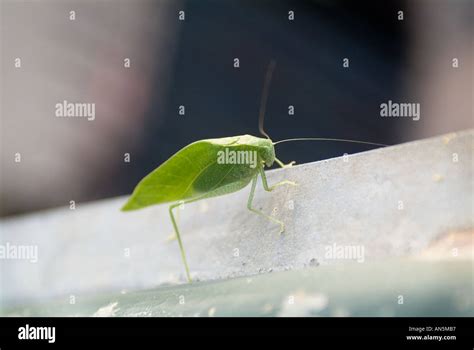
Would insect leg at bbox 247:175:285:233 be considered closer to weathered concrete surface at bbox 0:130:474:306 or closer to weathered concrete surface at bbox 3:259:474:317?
weathered concrete surface at bbox 0:130:474:306

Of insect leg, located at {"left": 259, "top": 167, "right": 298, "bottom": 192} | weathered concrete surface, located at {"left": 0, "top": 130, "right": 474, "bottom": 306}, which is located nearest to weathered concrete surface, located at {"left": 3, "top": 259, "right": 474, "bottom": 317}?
weathered concrete surface, located at {"left": 0, "top": 130, "right": 474, "bottom": 306}

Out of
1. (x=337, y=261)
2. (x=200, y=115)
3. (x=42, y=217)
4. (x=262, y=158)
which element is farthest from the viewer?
(x=200, y=115)

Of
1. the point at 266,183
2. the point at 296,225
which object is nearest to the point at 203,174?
the point at 266,183

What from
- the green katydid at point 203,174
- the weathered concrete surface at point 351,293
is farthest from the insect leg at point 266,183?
the weathered concrete surface at point 351,293

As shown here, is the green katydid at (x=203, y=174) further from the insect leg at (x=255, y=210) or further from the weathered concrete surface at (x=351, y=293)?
the weathered concrete surface at (x=351, y=293)
